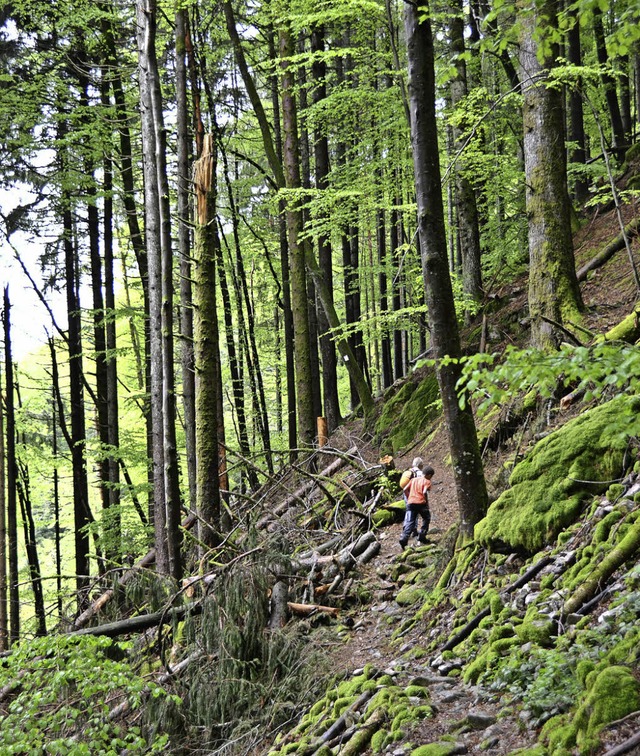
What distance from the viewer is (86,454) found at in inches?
557

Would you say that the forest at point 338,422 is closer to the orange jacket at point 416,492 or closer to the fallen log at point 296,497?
the fallen log at point 296,497

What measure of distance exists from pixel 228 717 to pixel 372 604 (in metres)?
2.10

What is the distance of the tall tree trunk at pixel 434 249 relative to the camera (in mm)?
5969

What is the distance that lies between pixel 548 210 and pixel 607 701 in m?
7.22

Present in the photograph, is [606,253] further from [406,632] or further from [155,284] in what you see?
[406,632]

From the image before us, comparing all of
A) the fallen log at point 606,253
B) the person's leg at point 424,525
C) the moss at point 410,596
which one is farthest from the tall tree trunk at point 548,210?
the moss at point 410,596

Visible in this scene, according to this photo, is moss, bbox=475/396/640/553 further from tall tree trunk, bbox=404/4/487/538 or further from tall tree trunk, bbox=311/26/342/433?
tall tree trunk, bbox=311/26/342/433

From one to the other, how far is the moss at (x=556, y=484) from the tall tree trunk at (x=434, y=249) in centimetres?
46

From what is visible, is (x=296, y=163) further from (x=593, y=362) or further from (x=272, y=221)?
(x=593, y=362)

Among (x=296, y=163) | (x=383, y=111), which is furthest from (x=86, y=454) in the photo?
(x=383, y=111)

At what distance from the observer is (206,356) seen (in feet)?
30.3

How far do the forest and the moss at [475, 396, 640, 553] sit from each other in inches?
1.1

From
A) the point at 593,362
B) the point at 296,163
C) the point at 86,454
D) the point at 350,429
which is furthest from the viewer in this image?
the point at 350,429

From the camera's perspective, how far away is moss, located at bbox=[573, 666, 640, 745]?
3129 mm
